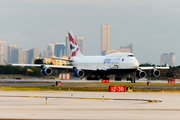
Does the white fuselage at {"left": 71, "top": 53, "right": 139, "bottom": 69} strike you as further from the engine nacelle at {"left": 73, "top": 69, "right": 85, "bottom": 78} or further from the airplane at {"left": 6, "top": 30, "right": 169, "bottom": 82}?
the engine nacelle at {"left": 73, "top": 69, "right": 85, "bottom": 78}

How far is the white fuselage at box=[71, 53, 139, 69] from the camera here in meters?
78.6

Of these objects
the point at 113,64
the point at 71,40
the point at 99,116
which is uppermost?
the point at 71,40

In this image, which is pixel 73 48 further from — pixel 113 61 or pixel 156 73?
pixel 156 73

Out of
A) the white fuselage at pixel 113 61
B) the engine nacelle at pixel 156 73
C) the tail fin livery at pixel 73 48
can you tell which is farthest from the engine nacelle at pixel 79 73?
the tail fin livery at pixel 73 48

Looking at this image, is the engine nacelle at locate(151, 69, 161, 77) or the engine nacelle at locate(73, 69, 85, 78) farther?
the engine nacelle at locate(151, 69, 161, 77)

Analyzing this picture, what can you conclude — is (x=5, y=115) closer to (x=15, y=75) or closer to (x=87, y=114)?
(x=87, y=114)

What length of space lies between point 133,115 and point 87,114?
2930mm

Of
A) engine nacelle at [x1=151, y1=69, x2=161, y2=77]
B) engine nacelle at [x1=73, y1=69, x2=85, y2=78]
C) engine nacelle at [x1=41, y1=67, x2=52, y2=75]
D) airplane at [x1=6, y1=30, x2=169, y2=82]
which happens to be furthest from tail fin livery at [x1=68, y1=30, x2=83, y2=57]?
engine nacelle at [x1=151, y1=69, x2=161, y2=77]

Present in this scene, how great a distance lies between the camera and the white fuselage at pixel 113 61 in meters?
78.6

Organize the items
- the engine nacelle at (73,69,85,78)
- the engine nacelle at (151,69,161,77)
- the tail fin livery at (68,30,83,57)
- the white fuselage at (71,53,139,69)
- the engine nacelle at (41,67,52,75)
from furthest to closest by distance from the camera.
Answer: the tail fin livery at (68,30,83,57) → the engine nacelle at (151,69,161,77) → the engine nacelle at (73,69,85,78) → the white fuselage at (71,53,139,69) → the engine nacelle at (41,67,52,75)

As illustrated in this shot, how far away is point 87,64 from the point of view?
92.0 meters

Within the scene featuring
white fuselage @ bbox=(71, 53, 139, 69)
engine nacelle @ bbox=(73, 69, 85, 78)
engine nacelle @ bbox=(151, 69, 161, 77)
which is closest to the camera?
white fuselage @ bbox=(71, 53, 139, 69)

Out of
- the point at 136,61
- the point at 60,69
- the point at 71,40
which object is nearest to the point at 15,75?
the point at 71,40

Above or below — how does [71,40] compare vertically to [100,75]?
above
